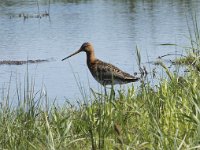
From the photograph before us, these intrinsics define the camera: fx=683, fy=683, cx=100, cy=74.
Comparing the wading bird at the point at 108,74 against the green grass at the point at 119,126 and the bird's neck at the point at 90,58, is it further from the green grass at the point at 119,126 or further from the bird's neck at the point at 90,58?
the green grass at the point at 119,126

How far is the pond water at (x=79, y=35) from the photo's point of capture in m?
14.4

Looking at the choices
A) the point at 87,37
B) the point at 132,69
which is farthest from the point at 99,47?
the point at 132,69

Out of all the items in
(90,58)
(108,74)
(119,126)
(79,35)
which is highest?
(119,126)

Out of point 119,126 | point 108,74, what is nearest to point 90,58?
point 108,74

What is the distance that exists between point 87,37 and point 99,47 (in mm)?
2546

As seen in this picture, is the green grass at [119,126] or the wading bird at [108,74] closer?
the green grass at [119,126]

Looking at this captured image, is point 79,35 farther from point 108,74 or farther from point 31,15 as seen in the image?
point 108,74

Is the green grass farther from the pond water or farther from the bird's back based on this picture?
the pond water

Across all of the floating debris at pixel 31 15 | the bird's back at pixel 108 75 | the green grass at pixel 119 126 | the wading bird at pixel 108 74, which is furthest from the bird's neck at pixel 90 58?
the floating debris at pixel 31 15

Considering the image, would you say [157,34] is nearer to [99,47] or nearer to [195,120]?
[99,47]

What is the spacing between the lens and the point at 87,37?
69.9 feet

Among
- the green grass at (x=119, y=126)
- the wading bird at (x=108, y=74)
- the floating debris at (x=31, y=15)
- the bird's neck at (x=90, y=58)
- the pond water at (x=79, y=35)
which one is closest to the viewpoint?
the green grass at (x=119, y=126)

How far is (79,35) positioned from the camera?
21938mm

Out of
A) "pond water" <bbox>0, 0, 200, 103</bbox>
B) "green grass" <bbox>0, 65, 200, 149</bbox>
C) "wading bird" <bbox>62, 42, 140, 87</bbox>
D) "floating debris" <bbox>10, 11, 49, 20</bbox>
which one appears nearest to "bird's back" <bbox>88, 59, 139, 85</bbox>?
"wading bird" <bbox>62, 42, 140, 87</bbox>
